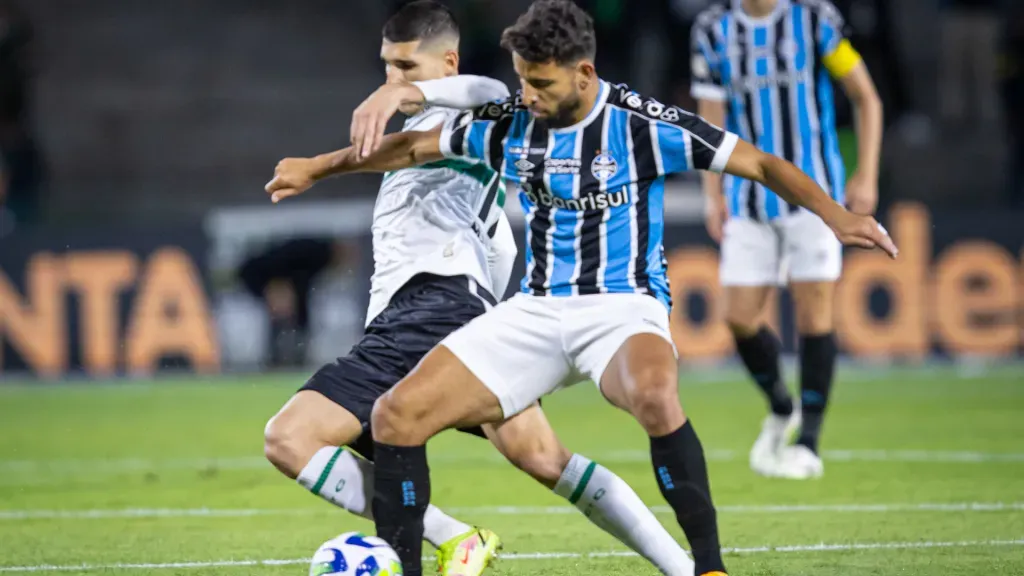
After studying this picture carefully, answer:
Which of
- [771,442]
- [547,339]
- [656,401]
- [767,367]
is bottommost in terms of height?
[771,442]

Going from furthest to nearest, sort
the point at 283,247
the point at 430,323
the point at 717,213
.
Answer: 1. the point at 283,247
2. the point at 717,213
3. the point at 430,323

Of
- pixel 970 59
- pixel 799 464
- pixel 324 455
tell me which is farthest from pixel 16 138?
pixel 324 455

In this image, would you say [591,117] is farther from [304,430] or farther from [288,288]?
[288,288]

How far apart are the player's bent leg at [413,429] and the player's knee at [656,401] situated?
43 cm

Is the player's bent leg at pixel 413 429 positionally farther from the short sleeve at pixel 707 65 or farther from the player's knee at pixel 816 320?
the short sleeve at pixel 707 65

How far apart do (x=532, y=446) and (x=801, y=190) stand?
1113 millimetres

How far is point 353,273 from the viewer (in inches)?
543

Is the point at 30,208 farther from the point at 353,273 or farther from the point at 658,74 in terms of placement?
the point at 658,74

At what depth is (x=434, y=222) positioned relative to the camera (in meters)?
5.00

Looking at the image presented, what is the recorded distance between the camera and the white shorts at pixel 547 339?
4344 mm

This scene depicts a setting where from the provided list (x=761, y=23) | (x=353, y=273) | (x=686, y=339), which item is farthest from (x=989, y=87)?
(x=761, y=23)

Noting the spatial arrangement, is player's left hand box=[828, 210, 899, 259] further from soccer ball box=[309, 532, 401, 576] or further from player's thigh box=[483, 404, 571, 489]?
soccer ball box=[309, 532, 401, 576]

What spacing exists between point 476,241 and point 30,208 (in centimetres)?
1152

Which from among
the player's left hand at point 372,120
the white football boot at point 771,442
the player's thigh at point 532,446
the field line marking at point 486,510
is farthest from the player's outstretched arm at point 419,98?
the white football boot at point 771,442
